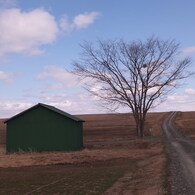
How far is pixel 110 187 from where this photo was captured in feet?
47.5

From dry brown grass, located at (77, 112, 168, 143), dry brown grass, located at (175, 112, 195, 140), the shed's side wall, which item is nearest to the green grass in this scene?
the shed's side wall

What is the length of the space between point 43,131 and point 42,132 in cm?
15

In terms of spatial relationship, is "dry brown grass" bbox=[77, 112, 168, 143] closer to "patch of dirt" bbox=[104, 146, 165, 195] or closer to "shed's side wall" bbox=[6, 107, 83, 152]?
"shed's side wall" bbox=[6, 107, 83, 152]

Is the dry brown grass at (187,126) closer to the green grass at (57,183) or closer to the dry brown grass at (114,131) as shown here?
the dry brown grass at (114,131)

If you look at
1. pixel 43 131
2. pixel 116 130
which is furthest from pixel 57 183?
pixel 116 130

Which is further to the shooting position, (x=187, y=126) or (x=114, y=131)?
(x=187, y=126)

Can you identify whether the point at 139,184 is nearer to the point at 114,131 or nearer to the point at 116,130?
the point at 114,131

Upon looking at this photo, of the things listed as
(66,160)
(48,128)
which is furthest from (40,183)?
(48,128)

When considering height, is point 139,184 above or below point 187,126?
below

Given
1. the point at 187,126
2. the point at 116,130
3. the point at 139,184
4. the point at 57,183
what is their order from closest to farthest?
1. the point at 139,184
2. the point at 57,183
3. the point at 116,130
4. the point at 187,126

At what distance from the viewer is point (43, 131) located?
36.9 meters

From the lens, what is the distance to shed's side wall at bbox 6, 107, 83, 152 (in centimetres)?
3666

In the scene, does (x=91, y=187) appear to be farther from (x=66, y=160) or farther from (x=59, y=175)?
(x=66, y=160)

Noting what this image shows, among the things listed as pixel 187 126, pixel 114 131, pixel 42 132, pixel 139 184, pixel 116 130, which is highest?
pixel 187 126
